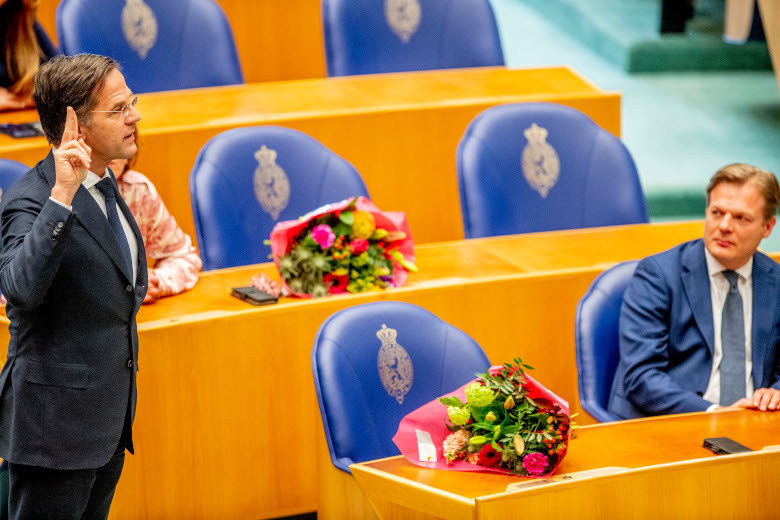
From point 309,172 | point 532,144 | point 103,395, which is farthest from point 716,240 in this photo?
point 103,395

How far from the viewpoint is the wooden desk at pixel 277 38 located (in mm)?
4609

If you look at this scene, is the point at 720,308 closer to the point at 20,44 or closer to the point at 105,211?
the point at 105,211

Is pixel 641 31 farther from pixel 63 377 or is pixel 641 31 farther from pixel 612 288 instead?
pixel 63 377

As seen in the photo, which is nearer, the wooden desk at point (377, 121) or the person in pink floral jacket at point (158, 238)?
the person in pink floral jacket at point (158, 238)

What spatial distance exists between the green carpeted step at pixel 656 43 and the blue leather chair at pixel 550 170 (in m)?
2.75

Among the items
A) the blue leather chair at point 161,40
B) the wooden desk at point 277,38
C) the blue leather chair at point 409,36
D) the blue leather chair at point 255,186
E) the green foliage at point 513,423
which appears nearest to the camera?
the green foliage at point 513,423

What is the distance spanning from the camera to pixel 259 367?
8.74 feet

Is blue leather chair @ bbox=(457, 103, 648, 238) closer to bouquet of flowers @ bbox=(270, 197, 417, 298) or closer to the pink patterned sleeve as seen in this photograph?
bouquet of flowers @ bbox=(270, 197, 417, 298)

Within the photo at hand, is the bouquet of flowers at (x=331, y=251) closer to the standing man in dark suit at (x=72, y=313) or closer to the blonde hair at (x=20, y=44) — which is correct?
the standing man in dark suit at (x=72, y=313)

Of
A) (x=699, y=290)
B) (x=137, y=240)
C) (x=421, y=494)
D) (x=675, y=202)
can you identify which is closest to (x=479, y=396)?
(x=421, y=494)

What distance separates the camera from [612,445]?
2152 millimetres

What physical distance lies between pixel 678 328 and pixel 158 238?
1277mm

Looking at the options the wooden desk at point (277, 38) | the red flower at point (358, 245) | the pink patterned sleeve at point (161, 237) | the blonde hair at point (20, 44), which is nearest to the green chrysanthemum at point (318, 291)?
the red flower at point (358, 245)

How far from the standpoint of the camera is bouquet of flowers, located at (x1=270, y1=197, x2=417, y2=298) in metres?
2.71
